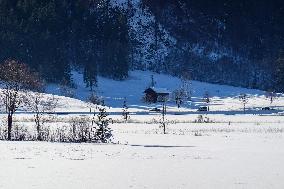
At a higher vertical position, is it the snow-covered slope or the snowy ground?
the snow-covered slope

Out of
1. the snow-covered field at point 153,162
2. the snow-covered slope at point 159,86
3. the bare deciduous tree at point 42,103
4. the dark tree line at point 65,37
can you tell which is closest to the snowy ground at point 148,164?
the snow-covered field at point 153,162

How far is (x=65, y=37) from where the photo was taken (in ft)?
562

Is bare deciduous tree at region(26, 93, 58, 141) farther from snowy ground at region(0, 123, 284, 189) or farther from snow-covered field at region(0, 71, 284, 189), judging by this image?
snowy ground at region(0, 123, 284, 189)

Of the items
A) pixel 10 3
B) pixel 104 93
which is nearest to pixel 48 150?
pixel 104 93

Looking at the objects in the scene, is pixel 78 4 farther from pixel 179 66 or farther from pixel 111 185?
pixel 111 185

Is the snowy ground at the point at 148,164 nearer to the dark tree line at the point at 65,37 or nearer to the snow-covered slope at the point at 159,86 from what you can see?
the snow-covered slope at the point at 159,86

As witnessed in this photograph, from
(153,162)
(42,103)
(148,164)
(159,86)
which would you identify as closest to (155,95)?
(159,86)

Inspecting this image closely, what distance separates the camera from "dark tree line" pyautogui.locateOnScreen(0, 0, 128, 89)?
144613 mm

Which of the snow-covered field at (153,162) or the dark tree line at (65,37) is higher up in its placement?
the dark tree line at (65,37)

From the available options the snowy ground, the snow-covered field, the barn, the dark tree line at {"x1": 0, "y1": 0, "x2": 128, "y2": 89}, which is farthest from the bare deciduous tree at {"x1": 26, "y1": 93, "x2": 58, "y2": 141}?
the snowy ground

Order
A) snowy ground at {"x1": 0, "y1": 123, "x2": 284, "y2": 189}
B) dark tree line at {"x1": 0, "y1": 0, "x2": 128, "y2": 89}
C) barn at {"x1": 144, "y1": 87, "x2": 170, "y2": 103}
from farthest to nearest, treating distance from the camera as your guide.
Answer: dark tree line at {"x1": 0, "y1": 0, "x2": 128, "y2": 89}, barn at {"x1": 144, "y1": 87, "x2": 170, "y2": 103}, snowy ground at {"x1": 0, "y1": 123, "x2": 284, "y2": 189}

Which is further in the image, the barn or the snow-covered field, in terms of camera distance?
the barn

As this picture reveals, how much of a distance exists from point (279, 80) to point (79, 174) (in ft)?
564

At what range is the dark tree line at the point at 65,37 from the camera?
145m
